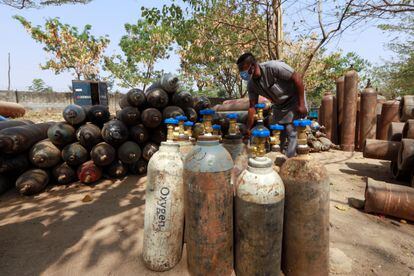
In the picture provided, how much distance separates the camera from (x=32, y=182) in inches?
125

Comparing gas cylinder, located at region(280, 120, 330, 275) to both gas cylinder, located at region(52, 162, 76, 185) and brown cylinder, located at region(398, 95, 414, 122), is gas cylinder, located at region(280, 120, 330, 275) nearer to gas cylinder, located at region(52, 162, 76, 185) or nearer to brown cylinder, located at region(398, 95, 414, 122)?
gas cylinder, located at region(52, 162, 76, 185)

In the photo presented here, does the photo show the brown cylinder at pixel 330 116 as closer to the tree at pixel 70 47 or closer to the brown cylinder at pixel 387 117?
the brown cylinder at pixel 387 117

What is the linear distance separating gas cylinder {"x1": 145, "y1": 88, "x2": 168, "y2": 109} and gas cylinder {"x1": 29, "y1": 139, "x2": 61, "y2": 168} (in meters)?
1.70

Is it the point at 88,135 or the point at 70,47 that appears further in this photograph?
the point at 70,47

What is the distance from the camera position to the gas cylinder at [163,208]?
1521 millimetres

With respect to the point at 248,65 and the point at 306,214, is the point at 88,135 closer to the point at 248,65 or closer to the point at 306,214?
the point at 248,65

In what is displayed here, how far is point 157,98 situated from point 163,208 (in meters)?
2.67

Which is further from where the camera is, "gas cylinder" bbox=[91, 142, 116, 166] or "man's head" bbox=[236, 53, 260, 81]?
"gas cylinder" bbox=[91, 142, 116, 166]

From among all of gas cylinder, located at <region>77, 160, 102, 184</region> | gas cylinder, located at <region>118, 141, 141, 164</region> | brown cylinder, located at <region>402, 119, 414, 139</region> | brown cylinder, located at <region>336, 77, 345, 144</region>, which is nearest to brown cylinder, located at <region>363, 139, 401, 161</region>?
brown cylinder, located at <region>402, 119, 414, 139</region>

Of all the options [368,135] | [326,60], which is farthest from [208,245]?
[326,60]

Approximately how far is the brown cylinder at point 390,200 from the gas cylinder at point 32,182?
4373mm

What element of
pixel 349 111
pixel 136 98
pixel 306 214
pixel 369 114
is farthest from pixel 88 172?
pixel 369 114

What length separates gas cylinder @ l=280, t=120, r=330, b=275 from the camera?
4.55ft

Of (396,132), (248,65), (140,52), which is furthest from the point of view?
(140,52)
